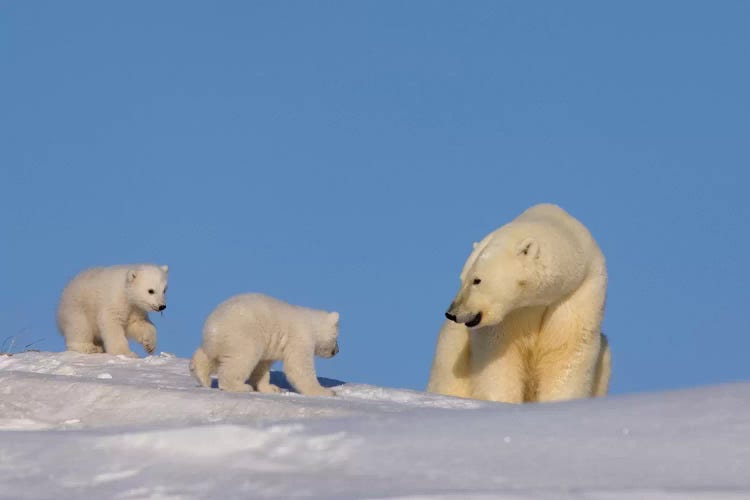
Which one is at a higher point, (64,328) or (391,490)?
(64,328)

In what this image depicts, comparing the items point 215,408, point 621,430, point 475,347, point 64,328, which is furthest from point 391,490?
point 64,328

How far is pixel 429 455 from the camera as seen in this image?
14.2 feet

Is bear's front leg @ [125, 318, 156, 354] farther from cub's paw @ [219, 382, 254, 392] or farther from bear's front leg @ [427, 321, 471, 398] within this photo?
cub's paw @ [219, 382, 254, 392]

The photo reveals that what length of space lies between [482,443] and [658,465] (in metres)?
0.65

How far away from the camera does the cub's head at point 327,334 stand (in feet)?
30.8

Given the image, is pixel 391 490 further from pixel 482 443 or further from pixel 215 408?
pixel 215 408

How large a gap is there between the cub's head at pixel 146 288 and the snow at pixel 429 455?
668cm

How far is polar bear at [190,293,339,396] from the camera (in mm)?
8664

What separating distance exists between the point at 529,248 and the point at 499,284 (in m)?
0.36

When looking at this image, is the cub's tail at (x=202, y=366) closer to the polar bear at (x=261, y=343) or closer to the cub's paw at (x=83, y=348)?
the polar bear at (x=261, y=343)

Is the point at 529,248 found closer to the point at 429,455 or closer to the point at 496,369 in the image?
the point at 496,369

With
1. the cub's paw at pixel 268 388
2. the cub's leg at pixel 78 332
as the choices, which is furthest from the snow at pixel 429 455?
the cub's leg at pixel 78 332

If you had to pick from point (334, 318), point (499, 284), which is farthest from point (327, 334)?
point (499, 284)

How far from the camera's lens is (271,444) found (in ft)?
14.6
